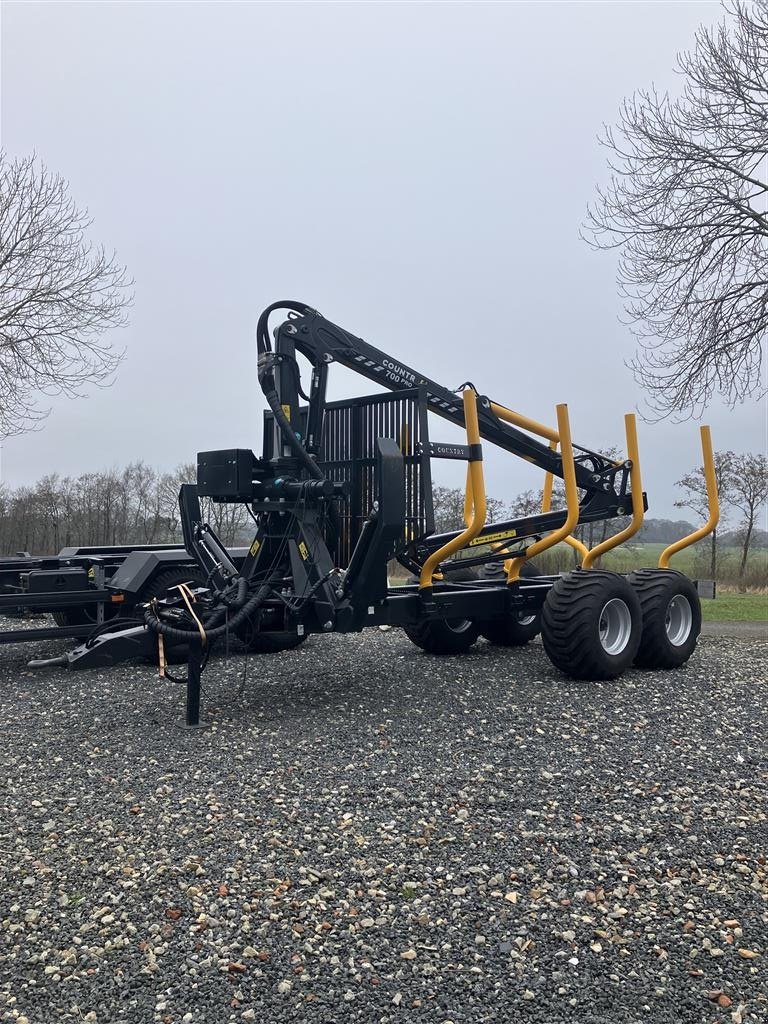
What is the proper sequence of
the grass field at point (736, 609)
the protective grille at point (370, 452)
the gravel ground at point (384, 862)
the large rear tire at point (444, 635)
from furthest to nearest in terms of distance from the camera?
1. the grass field at point (736, 609)
2. the large rear tire at point (444, 635)
3. the protective grille at point (370, 452)
4. the gravel ground at point (384, 862)

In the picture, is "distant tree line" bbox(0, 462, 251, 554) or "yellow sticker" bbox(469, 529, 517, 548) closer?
"yellow sticker" bbox(469, 529, 517, 548)

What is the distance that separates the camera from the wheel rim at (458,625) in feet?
31.1

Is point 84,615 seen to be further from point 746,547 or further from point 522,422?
point 746,547

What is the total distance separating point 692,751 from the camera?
5.70 m

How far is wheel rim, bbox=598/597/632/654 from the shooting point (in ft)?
26.8

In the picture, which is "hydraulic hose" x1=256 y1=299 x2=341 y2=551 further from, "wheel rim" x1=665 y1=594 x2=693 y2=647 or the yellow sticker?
"wheel rim" x1=665 y1=594 x2=693 y2=647

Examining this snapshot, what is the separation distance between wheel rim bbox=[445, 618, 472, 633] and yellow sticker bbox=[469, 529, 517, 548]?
127 centimetres

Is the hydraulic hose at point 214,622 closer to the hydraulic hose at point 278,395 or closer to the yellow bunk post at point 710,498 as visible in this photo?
the hydraulic hose at point 278,395

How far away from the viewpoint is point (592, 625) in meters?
7.71

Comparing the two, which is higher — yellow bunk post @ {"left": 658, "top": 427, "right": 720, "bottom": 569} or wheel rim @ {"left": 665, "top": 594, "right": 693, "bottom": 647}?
yellow bunk post @ {"left": 658, "top": 427, "right": 720, "bottom": 569}

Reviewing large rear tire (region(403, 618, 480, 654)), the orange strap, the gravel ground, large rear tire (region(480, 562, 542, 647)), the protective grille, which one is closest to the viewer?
the gravel ground

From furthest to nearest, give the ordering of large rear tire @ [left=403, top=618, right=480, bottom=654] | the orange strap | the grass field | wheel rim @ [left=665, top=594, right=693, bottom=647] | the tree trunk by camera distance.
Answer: the tree trunk < the grass field < large rear tire @ [left=403, top=618, right=480, bottom=654] < wheel rim @ [left=665, top=594, right=693, bottom=647] < the orange strap

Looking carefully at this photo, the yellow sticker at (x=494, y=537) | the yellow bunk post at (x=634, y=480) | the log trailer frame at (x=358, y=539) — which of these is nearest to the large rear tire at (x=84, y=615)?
the log trailer frame at (x=358, y=539)

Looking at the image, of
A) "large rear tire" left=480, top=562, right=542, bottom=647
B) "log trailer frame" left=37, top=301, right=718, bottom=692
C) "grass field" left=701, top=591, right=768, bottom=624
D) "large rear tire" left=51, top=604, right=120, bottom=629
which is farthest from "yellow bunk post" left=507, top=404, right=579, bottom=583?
"grass field" left=701, top=591, right=768, bottom=624
